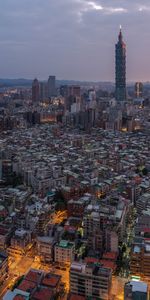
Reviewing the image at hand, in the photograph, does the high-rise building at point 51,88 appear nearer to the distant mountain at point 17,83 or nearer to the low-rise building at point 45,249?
the distant mountain at point 17,83

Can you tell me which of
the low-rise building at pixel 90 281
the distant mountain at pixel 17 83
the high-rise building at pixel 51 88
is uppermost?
the distant mountain at pixel 17 83

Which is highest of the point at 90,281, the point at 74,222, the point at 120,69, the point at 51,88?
the point at 120,69

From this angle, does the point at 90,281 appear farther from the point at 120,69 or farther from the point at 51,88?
the point at 51,88

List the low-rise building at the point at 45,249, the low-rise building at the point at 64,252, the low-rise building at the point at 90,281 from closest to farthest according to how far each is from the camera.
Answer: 1. the low-rise building at the point at 90,281
2. the low-rise building at the point at 64,252
3. the low-rise building at the point at 45,249

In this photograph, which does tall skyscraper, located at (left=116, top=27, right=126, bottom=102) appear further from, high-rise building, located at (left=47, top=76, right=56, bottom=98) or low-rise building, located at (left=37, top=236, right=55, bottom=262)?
low-rise building, located at (left=37, top=236, right=55, bottom=262)

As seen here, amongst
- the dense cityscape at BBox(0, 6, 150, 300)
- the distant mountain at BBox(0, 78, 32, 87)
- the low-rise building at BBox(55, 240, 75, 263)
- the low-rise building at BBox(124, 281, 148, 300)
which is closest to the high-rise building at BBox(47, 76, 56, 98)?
the distant mountain at BBox(0, 78, 32, 87)

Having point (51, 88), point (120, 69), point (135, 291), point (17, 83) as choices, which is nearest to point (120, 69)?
point (120, 69)

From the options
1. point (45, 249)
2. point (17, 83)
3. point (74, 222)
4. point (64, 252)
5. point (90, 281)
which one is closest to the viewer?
point (90, 281)

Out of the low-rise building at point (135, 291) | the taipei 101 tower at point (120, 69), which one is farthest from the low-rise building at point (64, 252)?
the taipei 101 tower at point (120, 69)
